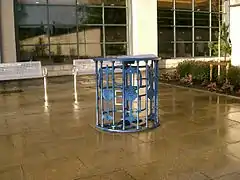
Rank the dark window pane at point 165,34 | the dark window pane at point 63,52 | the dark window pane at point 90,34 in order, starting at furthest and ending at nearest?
the dark window pane at point 165,34, the dark window pane at point 90,34, the dark window pane at point 63,52

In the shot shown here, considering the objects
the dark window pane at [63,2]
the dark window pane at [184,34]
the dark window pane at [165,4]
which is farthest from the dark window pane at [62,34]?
the dark window pane at [184,34]

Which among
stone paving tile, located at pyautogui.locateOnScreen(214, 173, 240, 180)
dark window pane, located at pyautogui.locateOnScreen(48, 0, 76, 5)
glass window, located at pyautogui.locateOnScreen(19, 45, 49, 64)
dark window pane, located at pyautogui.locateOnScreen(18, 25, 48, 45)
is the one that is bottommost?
stone paving tile, located at pyautogui.locateOnScreen(214, 173, 240, 180)

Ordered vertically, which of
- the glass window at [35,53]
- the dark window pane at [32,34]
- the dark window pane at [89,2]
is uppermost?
the dark window pane at [89,2]

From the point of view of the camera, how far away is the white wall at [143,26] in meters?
18.6

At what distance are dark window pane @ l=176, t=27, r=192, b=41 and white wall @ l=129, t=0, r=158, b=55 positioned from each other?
262cm

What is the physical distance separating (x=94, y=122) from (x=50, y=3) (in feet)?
40.7

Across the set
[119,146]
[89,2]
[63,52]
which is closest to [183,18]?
[89,2]

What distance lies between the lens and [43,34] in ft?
57.9

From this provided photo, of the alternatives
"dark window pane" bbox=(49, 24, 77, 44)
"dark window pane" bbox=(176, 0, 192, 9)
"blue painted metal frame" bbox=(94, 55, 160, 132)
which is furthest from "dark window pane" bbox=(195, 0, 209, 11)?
"blue painted metal frame" bbox=(94, 55, 160, 132)

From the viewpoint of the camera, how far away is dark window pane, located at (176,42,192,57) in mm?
21359

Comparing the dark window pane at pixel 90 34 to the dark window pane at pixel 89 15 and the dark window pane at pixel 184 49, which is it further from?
the dark window pane at pixel 184 49

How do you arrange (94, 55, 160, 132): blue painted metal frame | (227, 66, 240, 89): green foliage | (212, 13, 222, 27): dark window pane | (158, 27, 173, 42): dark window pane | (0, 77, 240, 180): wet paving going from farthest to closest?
1. (212, 13, 222, 27): dark window pane
2. (158, 27, 173, 42): dark window pane
3. (227, 66, 240, 89): green foliage
4. (94, 55, 160, 132): blue painted metal frame
5. (0, 77, 240, 180): wet paving

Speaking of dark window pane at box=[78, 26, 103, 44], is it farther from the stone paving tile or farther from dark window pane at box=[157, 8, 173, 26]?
the stone paving tile

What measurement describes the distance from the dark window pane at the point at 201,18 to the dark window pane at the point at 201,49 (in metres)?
1.32
